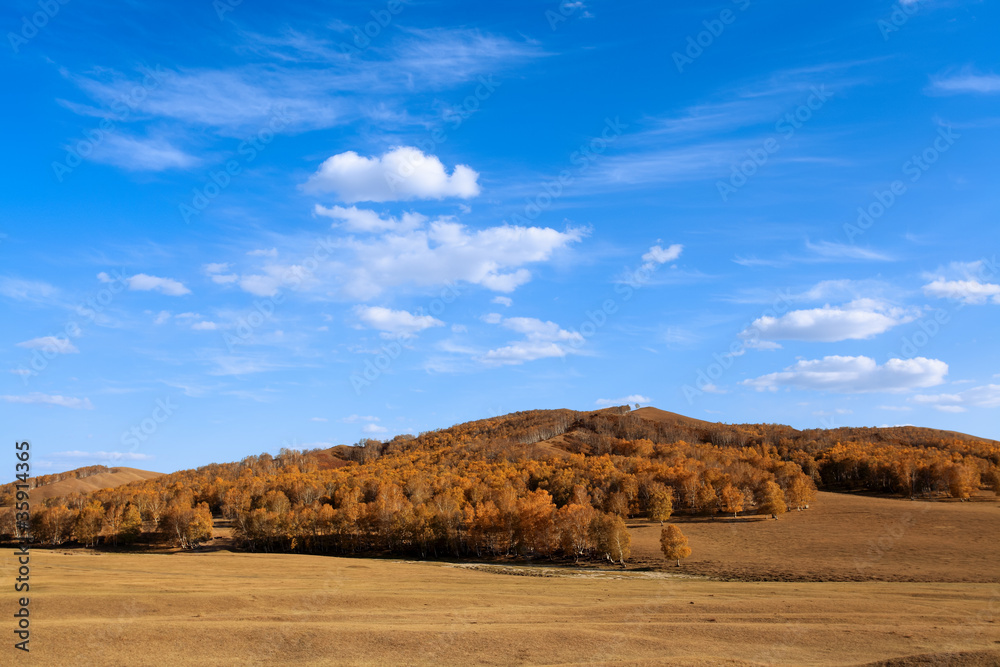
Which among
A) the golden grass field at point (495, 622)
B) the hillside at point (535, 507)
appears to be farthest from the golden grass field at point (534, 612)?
the hillside at point (535, 507)

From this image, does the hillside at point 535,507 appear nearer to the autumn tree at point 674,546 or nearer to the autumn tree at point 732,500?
the autumn tree at point 732,500

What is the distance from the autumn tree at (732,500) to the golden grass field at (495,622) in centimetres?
6629

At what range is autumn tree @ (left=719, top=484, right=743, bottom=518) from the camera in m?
134

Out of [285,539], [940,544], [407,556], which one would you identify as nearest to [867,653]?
[940,544]

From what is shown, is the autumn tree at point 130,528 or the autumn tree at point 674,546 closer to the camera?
the autumn tree at point 674,546

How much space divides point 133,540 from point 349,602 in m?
119

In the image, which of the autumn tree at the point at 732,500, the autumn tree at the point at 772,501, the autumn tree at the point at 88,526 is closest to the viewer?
the autumn tree at the point at 772,501

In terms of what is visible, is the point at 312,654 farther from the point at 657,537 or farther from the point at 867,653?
the point at 657,537

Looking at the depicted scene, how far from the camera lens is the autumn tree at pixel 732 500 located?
134000 mm

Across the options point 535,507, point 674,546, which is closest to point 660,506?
point 535,507

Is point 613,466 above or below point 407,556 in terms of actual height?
above

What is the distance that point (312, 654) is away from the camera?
37750 mm

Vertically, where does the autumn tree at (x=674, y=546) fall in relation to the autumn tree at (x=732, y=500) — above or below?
below

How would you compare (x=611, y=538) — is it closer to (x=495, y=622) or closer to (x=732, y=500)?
(x=732, y=500)
